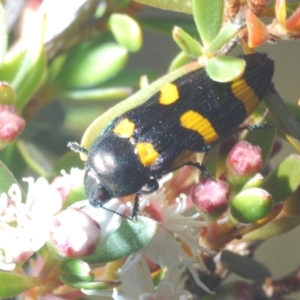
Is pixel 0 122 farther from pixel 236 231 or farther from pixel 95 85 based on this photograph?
pixel 95 85

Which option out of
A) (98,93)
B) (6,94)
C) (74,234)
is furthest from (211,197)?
(98,93)

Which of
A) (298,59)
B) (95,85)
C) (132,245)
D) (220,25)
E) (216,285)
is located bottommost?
(298,59)

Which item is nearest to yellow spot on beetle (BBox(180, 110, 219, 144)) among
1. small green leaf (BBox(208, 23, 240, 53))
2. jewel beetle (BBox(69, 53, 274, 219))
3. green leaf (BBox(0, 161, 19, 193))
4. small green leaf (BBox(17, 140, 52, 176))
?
jewel beetle (BBox(69, 53, 274, 219))

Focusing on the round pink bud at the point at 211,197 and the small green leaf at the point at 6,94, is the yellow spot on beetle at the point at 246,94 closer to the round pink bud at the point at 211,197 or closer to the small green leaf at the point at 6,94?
the round pink bud at the point at 211,197

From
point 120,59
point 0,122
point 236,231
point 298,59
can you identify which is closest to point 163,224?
point 236,231

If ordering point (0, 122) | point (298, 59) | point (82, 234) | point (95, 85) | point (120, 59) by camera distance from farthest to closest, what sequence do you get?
point (298, 59)
point (95, 85)
point (120, 59)
point (0, 122)
point (82, 234)

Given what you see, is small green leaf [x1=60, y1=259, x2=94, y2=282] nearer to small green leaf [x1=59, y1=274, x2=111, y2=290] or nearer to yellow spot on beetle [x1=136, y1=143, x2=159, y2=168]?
small green leaf [x1=59, y1=274, x2=111, y2=290]

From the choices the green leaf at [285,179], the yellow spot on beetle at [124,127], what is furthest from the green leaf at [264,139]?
the yellow spot on beetle at [124,127]
